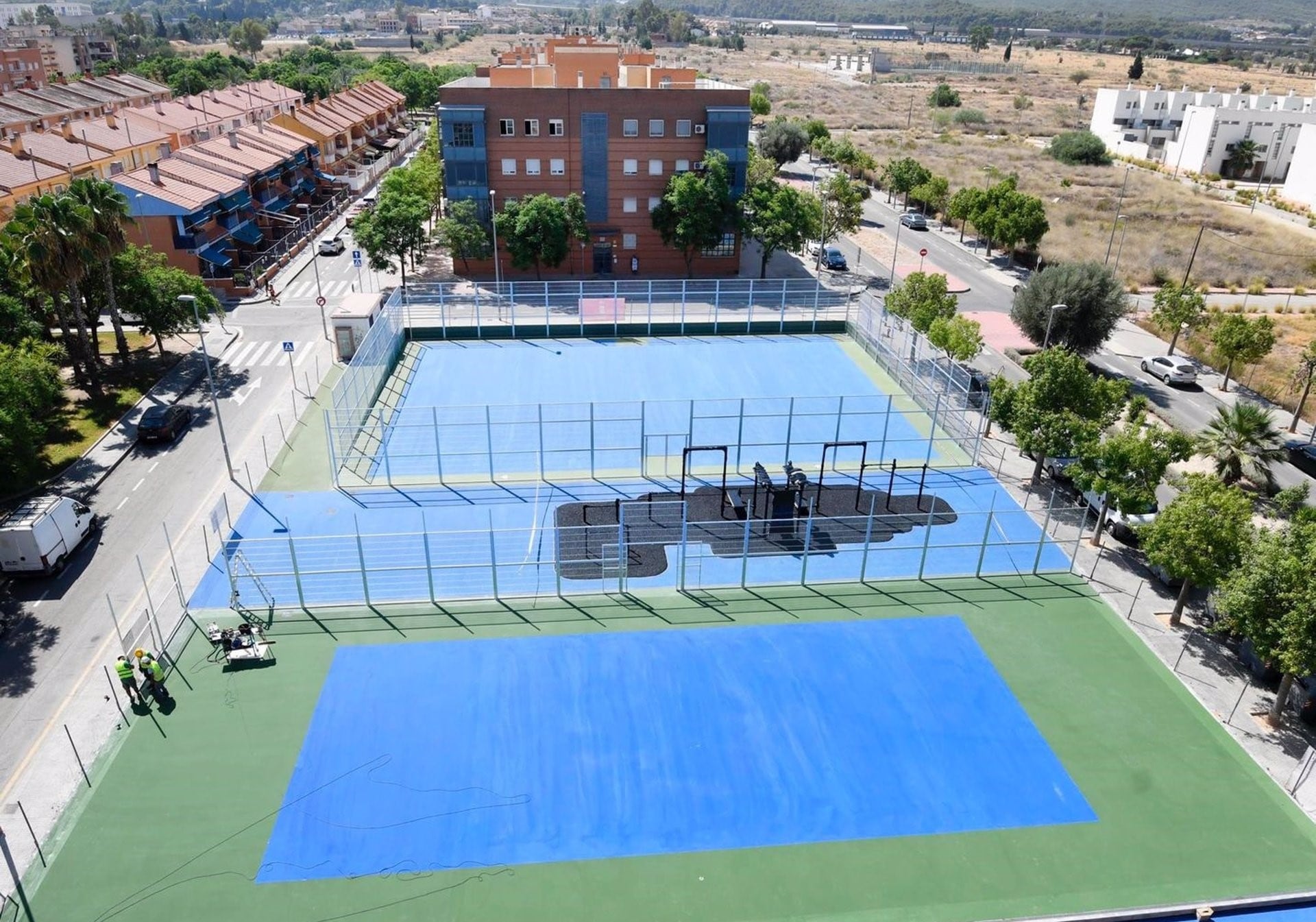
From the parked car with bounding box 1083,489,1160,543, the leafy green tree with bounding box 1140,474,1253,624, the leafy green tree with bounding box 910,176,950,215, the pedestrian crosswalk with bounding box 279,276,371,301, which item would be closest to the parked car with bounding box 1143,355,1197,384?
the parked car with bounding box 1083,489,1160,543

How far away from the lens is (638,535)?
28.1m

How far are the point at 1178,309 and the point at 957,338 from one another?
14.8 meters

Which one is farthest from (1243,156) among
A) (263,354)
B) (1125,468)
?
(263,354)

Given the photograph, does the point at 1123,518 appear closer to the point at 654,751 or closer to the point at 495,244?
the point at 654,751

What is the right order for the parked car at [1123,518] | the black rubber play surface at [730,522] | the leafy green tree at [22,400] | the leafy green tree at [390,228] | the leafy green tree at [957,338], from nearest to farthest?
1. the leafy green tree at [22,400]
2. the parked car at [1123,518]
3. the black rubber play surface at [730,522]
4. the leafy green tree at [957,338]
5. the leafy green tree at [390,228]

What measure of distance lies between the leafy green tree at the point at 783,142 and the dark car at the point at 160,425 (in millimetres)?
70307

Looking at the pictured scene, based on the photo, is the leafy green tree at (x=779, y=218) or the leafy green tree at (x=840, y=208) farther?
the leafy green tree at (x=840, y=208)

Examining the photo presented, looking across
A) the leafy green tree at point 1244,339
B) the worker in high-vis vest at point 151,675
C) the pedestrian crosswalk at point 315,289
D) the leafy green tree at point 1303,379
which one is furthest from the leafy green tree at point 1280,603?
the pedestrian crosswalk at point 315,289

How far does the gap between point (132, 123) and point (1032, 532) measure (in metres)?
80.2

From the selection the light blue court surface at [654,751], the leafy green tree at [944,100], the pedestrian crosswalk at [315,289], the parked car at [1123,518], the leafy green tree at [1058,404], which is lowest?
the light blue court surface at [654,751]

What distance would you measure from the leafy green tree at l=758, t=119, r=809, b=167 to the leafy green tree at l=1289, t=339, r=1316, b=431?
59.5 metres

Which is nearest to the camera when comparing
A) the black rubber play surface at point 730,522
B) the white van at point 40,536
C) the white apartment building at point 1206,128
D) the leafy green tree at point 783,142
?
the white van at point 40,536

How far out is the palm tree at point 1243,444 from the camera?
1236 inches

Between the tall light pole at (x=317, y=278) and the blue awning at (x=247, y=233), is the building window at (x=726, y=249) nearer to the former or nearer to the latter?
the tall light pole at (x=317, y=278)
